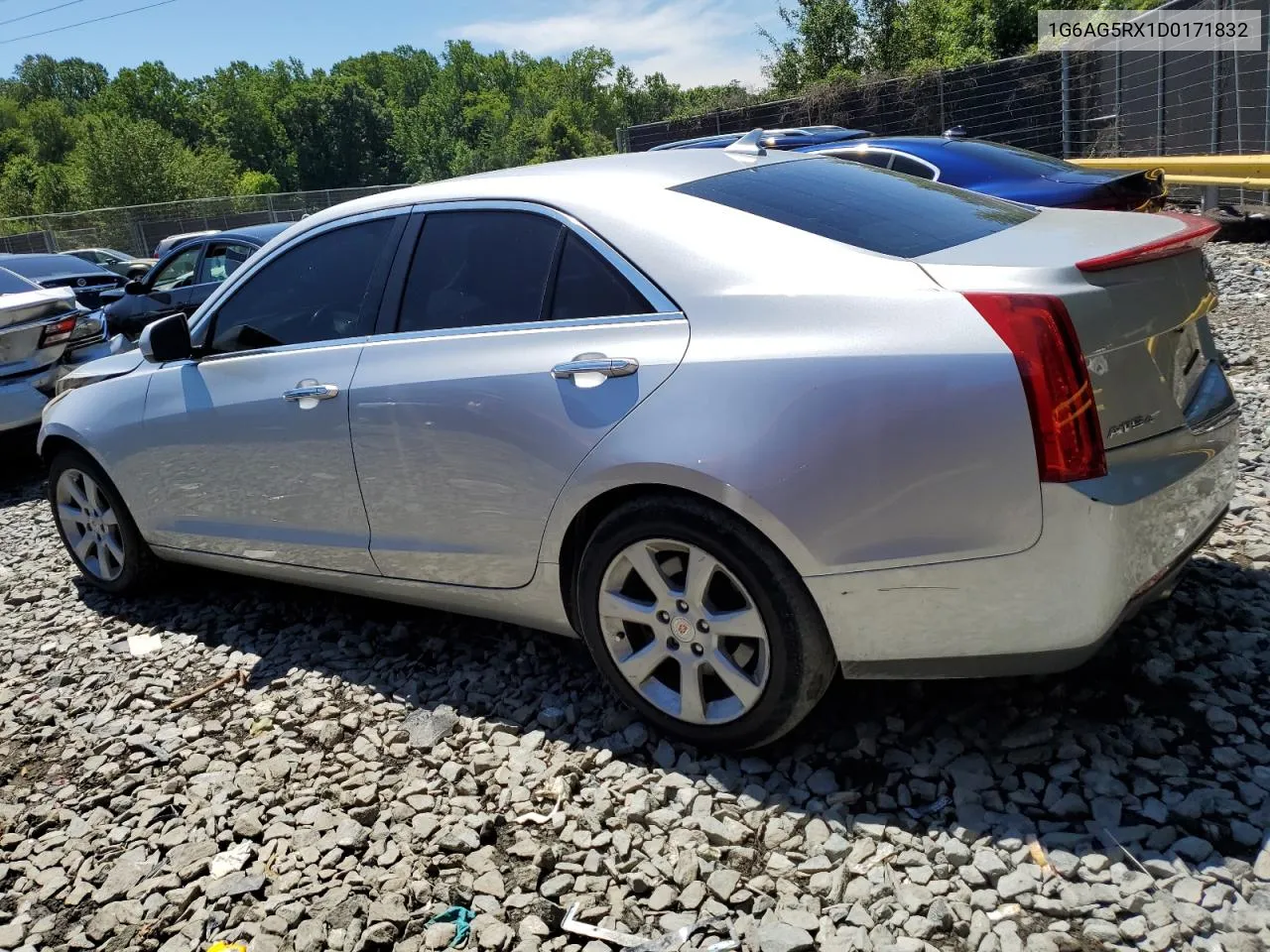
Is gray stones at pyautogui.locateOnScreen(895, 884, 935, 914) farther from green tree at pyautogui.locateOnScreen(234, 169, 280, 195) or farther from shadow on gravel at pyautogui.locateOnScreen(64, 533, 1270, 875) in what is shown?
green tree at pyautogui.locateOnScreen(234, 169, 280, 195)

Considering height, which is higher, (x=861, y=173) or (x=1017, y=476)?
(x=861, y=173)

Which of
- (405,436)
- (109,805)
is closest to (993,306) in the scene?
(405,436)

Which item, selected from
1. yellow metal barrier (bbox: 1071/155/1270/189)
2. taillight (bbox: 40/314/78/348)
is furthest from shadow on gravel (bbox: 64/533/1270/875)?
yellow metal barrier (bbox: 1071/155/1270/189)

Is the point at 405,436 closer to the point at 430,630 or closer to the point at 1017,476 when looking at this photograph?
the point at 430,630

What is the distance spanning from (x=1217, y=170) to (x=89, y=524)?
10459mm

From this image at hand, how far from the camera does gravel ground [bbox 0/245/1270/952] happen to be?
92.0 inches

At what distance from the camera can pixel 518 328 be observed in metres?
3.17

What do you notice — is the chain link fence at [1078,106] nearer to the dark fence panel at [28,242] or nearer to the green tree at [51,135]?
the dark fence panel at [28,242]

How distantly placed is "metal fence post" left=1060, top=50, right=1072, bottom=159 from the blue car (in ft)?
33.7

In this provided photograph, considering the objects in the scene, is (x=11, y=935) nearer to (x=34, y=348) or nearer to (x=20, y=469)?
(x=34, y=348)

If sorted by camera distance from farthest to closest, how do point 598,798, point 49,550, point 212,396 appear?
point 49,550, point 212,396, point 598,798

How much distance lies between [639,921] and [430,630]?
1.94 metres

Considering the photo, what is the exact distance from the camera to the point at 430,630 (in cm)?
412

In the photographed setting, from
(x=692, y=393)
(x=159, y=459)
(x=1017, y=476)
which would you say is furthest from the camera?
(x=159, y=459)
